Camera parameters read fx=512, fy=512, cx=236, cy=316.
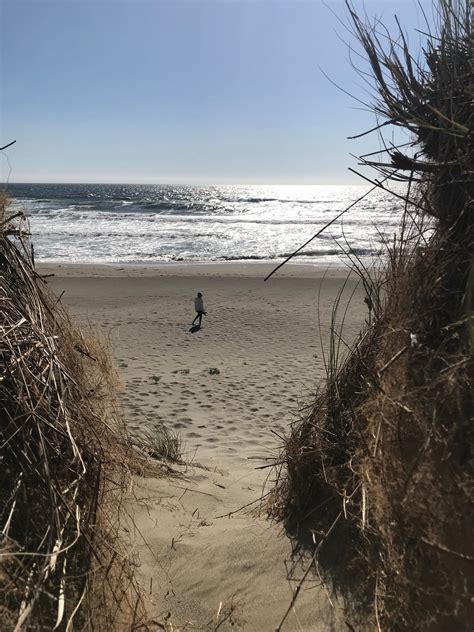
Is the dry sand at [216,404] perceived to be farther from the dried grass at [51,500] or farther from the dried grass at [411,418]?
the dried grass at [51,500]

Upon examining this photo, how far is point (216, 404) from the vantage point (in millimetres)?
7812

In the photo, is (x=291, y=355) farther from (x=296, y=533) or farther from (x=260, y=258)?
(x=260, y=258)

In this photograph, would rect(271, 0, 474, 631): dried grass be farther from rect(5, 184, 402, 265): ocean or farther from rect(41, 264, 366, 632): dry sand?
rect(5, 184, 402, 265): ocean

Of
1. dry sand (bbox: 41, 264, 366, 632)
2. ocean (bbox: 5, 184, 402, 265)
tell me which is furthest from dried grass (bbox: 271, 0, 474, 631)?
ocean (bbox: 5, 184, 402, 265)

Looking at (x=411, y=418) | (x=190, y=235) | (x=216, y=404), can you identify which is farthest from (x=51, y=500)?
(x=190, y=235)

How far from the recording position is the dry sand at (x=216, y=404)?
258 cm

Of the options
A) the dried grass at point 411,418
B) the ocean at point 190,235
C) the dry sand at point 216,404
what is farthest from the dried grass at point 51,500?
the ocean at point 190,235


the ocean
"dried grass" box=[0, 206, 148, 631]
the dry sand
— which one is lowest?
the dry sand

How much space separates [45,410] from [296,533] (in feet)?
4.93

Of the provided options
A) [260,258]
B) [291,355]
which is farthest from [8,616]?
[260,258]

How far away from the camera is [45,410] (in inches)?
89.3

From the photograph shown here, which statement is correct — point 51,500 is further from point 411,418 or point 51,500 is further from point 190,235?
point 190,235

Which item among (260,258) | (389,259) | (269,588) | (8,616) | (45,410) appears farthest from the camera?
(260,258)

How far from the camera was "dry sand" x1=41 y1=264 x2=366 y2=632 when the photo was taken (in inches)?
102
